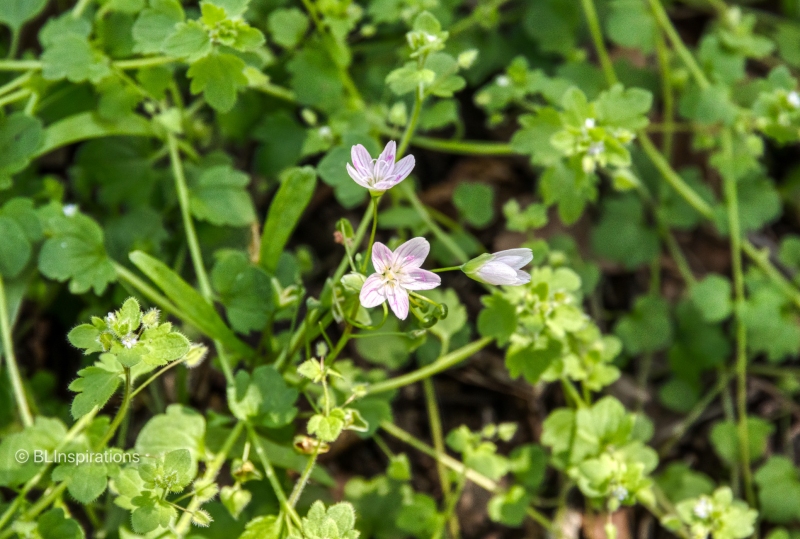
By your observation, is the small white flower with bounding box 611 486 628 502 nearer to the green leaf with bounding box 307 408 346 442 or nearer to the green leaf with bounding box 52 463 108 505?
the green leaf with bounding box 307 408 346 442

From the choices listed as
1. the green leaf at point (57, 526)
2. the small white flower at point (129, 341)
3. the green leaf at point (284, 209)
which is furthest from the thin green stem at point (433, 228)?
the green leaf at point (57, 526)

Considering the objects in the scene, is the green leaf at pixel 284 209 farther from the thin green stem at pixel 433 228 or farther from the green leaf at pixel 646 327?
the green leaf at pixel 646 327

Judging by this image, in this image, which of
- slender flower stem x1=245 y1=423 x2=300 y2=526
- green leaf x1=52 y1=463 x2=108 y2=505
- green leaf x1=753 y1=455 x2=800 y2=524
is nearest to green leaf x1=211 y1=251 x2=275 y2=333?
slender flower stem x1=245 y1=423 x2=300 y2=526

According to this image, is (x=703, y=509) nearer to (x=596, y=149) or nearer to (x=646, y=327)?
(x=646, y=327)

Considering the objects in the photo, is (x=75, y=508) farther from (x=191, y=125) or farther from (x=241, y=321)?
(x=191, y=125)

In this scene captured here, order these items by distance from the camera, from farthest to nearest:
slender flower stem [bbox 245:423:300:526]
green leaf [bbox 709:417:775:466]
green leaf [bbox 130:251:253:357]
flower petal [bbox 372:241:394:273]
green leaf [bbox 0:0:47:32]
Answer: green leaf [bbox 709:417:775:466] < green leaf [bbox 0:0:47:32] < green leaf [bbox 130:251:253:357] < slender flower stem [bbox 245:423:300:526] < flower petal [bbox 372:241:394:273]

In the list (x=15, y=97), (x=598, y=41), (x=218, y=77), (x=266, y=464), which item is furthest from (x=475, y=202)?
(x=15, y=97)

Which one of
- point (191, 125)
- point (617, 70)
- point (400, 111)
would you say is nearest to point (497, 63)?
point (617, 70)
